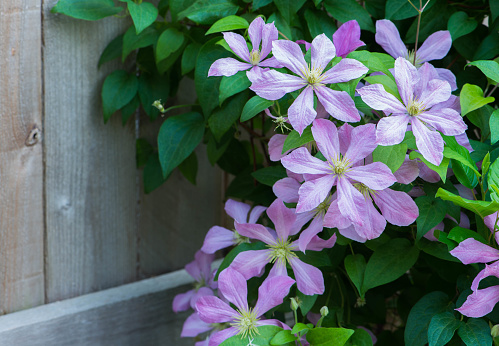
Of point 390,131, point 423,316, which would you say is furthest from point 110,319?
point 390,131

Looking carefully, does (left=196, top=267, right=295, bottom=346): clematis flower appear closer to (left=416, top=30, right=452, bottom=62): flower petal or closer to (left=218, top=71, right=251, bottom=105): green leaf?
(left=218, top=71, right=251, bottom=105): green leaf

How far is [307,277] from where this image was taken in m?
0.77

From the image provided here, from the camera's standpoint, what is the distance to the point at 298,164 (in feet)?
2.15

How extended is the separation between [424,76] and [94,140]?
643 mm

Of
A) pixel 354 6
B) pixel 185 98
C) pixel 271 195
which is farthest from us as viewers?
pixel 185 98

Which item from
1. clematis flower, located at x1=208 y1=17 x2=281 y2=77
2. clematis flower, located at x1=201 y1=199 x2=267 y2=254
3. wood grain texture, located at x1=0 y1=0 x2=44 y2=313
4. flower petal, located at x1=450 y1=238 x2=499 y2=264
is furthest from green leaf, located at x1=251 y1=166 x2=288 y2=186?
wood grain texture, located at x1=0 y1=0 x2=44 y2=313

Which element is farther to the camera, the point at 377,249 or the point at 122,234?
the point at 122,234

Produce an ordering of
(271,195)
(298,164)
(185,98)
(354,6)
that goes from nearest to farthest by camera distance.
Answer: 1. (298,164)
2. (354,6)
3. (271,195)
4. (185,98)

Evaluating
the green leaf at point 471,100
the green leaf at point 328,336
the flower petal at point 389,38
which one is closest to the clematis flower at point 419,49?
the flower petal at point 389,38

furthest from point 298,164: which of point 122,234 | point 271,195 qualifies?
point 122,234

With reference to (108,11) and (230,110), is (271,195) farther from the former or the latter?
(108,11)

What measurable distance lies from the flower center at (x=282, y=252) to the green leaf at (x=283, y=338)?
11 cm

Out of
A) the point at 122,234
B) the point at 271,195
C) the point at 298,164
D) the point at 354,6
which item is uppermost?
the point at 354,6

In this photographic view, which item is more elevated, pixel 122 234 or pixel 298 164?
pixel 298 164
